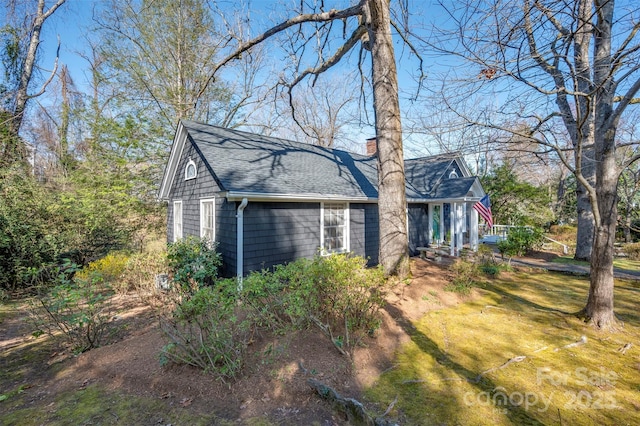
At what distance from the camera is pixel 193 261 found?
668cm

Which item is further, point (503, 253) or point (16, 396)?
point (503, 253)

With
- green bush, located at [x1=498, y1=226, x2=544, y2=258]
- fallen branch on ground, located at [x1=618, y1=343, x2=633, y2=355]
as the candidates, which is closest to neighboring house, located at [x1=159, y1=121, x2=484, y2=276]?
green bush, located at [x1=498, y1=226, x2=544, y2=258]

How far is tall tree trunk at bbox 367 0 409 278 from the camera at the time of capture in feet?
20.7

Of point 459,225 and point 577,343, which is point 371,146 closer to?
point 459,225

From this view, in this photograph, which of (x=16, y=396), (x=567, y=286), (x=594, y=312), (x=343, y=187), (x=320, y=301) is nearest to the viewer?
(x=16, y=396)

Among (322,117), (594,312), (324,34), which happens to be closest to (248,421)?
(594,312)

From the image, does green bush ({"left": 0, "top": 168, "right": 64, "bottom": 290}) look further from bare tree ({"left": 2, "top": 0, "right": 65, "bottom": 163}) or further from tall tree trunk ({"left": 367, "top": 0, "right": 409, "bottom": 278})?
tall tree trunk ({"left": 367, "top": 0, "right": 409, "bottom": 278})

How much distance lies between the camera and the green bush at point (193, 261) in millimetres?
6262

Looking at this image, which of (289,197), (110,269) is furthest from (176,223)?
(289,197)

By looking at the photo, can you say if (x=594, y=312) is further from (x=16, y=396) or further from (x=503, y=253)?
(x=16, y=396)

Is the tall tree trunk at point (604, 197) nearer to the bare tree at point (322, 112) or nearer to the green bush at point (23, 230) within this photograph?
the green bush at point (23, 230)

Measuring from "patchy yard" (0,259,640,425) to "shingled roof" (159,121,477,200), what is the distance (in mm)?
3920

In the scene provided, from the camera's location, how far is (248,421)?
2701 mm

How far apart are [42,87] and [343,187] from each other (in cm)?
1433
